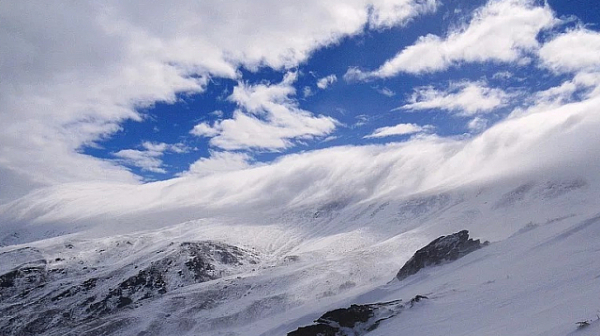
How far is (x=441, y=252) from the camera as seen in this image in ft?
249

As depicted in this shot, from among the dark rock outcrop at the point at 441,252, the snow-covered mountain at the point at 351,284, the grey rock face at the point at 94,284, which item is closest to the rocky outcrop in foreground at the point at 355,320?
the snow-covered mountain at the point at 351,284

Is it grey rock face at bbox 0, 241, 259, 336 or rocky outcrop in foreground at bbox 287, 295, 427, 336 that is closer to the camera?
rocky outcrop in foreground at bbox 287, 295, 427, 336

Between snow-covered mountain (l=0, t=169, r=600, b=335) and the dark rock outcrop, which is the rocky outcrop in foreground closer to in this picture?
snow-covered mountain (l=0, t=169, r=600, b=335)

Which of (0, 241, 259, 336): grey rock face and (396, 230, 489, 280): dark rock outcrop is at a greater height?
(0, 241, 259, 336): grey rock face

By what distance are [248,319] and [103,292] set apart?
6899cm

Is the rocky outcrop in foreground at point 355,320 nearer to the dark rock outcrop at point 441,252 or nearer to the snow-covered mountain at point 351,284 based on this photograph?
the snow-covered mountain at point 351,284

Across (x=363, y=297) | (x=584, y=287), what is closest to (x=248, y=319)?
(x=363, y=297)

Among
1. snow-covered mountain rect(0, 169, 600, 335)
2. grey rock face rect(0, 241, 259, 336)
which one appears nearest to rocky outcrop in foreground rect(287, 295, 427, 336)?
snow-covered mountain rect(0, 169, 600, 335)

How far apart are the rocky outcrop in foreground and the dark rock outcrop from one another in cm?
3062

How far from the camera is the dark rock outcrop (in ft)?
239

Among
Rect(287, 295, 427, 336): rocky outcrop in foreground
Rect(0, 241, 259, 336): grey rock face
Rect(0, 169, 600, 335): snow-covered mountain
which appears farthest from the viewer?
Rect(0, 241, 259, 336): grey rock face

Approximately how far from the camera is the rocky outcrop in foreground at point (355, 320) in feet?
133

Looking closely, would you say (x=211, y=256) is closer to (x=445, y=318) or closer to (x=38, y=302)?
(x=38, y=302)

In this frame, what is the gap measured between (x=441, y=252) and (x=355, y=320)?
126 ft
